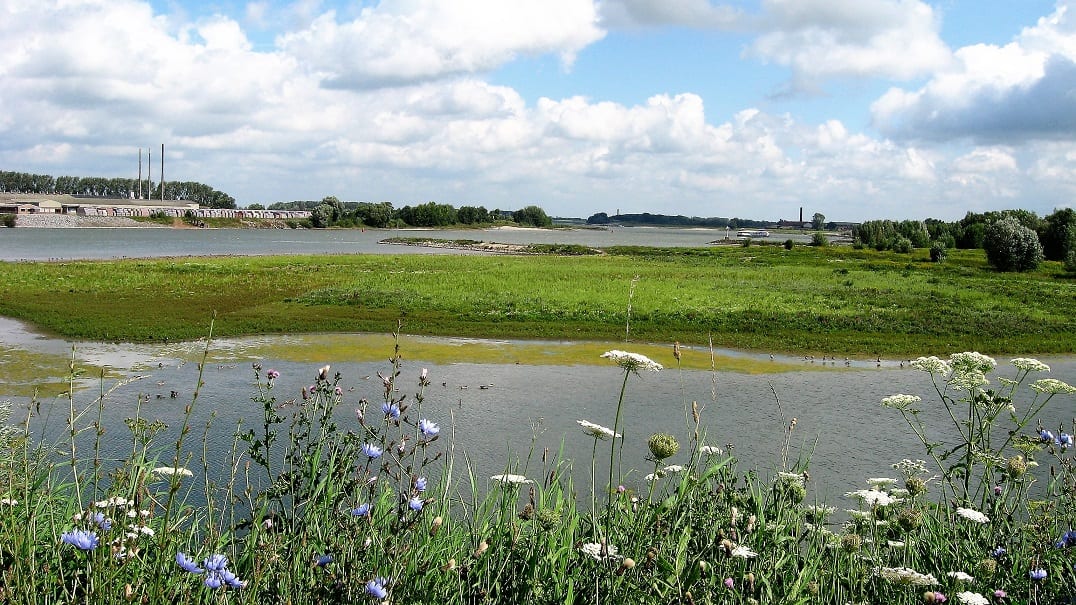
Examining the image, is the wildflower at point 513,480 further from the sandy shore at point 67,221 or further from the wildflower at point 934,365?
the sandy shore at point 67,221

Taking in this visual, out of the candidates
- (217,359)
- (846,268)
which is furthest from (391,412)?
(846,268)

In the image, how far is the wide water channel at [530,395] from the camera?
10.7m

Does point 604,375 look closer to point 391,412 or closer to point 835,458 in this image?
point 835,458

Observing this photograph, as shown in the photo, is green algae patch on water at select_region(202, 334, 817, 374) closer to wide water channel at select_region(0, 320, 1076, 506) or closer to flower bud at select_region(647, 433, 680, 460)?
wide water channel at select_region(0, 320, 1076, 506)

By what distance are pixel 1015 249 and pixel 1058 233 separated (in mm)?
18233

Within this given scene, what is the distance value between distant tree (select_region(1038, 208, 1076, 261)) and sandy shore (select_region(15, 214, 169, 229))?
131625 millimetres

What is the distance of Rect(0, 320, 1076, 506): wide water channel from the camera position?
Result: 10672 mm

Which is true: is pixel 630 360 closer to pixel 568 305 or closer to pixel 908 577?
pixel 908 577

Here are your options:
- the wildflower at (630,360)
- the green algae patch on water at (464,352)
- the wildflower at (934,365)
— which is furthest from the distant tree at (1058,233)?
the wildflower at (630,360)

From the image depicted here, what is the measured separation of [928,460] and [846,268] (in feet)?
144

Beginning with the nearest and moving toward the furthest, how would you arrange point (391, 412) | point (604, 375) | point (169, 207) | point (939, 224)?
point (391, 412) < point (604, 375) < point (939, 224) < point (169, 207)

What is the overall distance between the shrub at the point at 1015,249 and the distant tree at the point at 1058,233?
14.7 m

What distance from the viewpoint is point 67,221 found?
13588 centimetres

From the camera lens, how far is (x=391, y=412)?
3580 mm
